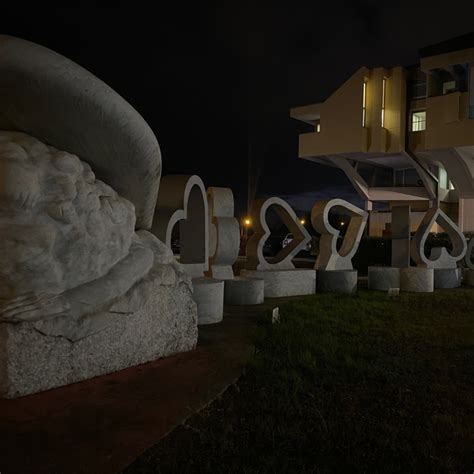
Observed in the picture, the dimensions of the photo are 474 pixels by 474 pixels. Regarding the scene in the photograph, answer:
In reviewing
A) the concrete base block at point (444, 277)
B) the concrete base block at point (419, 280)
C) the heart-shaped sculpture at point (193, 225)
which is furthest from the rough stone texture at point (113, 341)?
the concrete base block at point (444, 277)

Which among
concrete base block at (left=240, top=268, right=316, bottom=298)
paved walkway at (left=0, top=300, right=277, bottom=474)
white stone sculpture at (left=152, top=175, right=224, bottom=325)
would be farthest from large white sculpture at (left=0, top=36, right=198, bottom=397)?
concrete base block at (left=240, top=268, right=316, bottom=298)

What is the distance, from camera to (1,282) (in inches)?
136

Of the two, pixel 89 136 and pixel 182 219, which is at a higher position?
pixel 89 136

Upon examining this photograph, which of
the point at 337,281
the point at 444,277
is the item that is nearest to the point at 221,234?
the point at 337,281

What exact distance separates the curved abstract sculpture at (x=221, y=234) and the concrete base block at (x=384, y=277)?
14.3 ft

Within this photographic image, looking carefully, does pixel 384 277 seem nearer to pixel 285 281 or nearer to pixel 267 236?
pixel 285 281

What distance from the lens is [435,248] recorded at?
13102 mm

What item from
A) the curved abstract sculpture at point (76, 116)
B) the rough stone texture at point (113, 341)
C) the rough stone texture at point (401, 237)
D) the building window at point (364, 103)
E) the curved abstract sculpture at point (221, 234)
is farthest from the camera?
the building window at point (364, 103)

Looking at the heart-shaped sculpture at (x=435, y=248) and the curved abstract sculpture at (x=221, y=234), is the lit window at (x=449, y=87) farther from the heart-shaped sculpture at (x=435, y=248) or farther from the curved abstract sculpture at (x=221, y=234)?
the curved abstract sculpture at (x=221, y=234)

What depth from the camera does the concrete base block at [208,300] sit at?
6.34 m

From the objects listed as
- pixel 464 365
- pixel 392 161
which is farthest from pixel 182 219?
pixel 392 161

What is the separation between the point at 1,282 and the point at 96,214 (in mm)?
925

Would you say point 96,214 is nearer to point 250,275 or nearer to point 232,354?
point 232,354

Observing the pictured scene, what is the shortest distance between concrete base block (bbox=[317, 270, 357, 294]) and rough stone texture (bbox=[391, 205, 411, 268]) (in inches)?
81.8
